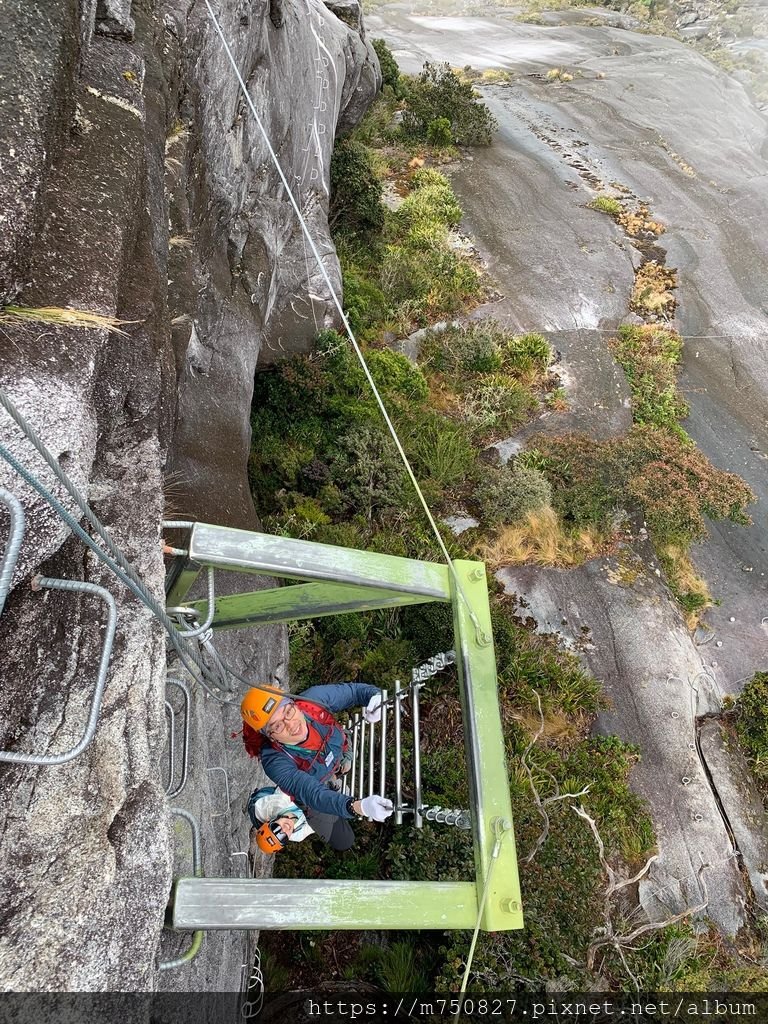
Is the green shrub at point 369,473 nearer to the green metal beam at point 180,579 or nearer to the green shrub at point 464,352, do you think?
the green shrub at point 464,352

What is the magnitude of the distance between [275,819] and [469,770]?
69.5 inches

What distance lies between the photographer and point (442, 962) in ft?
24.3

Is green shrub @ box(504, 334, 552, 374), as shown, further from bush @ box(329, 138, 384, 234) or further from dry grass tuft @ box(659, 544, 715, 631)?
bush @ box(329, 138, 384, 234)

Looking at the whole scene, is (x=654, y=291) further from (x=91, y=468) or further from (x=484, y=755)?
(x=91, y=468)

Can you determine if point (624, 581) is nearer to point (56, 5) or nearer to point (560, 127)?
point (56, 5)

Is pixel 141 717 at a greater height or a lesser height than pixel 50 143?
lesser

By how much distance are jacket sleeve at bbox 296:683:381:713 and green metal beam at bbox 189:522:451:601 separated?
205cm

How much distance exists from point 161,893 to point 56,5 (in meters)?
4.91

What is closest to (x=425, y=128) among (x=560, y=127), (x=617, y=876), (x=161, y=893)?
(x=560, y=127)

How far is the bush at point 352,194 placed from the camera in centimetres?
1647

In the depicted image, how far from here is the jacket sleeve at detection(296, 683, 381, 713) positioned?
5738mm

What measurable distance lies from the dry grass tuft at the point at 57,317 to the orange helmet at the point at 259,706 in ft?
9.42

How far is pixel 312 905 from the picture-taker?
3.52 meters

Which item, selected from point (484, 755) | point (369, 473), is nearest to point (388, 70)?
point (369, 473)
